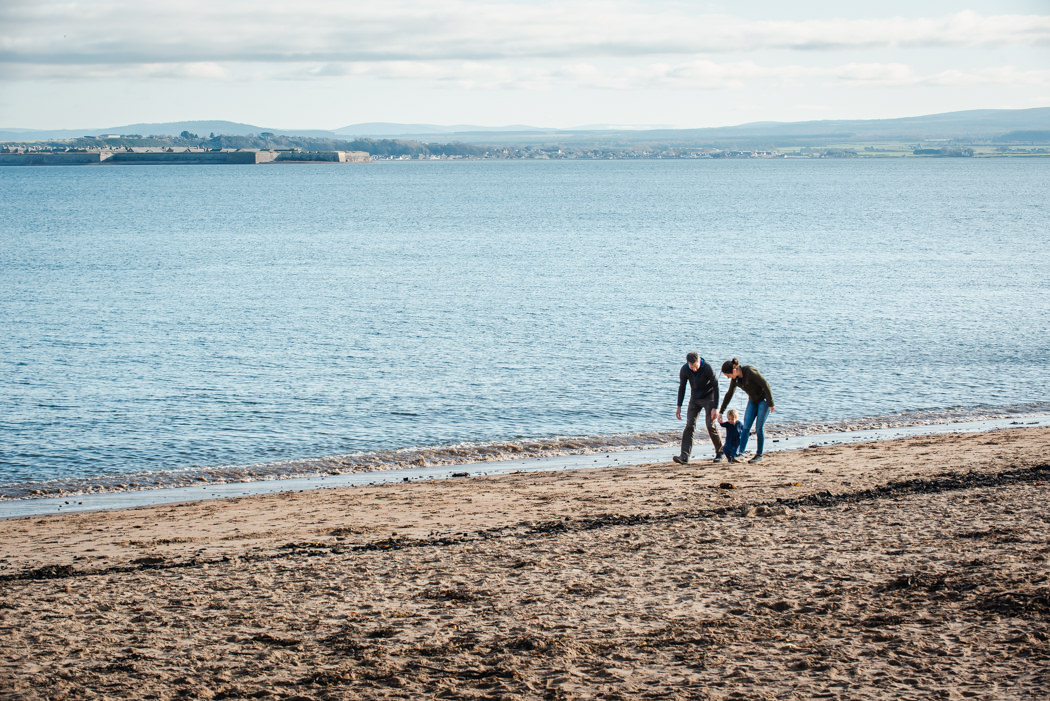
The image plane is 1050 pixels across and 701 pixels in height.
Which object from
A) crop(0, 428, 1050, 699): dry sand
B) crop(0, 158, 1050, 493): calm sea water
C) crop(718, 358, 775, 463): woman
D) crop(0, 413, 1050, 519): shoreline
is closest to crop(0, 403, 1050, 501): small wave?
crop(0, 413, 1050, 519): shoreline

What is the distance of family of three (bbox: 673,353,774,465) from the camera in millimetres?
15188

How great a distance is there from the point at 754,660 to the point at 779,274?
44144 mm

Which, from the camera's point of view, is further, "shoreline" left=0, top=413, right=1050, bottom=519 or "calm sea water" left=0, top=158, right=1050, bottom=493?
"calm sea water" left=0, top=158, right=1050, bottom=493

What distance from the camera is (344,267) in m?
54.6

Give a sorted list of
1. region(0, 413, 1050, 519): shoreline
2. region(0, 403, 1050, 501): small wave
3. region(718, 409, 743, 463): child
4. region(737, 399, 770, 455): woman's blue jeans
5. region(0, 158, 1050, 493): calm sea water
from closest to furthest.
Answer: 1. region(737, 399, 770, 455): woman's blue jeans
2. region(0, 413, 1050, 519): shoreline
3. region(718, 409, 743, 463): child
4. region(0, 403, 1050, 501): small wave
5. region(0, 158, 1050, 493): calm sea water

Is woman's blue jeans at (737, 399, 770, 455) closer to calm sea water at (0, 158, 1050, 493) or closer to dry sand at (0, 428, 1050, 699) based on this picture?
dry sand at (0, 428, 1050, 699)

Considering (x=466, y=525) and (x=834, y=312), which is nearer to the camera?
(x=466, y=525)

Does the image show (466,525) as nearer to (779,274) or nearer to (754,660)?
(754,660)

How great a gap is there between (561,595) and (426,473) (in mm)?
8640

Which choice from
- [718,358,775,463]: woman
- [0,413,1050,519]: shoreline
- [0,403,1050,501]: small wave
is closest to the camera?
[718,358,775,463]: woman

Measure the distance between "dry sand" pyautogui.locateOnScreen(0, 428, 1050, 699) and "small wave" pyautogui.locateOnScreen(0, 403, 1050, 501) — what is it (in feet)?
9.80

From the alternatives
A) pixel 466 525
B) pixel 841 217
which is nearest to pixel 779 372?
pixel 466 525

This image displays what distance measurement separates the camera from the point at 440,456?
62.2 feet

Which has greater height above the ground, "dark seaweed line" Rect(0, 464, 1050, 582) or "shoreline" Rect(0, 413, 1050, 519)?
"dark seaweed line" Rect(0, 464, 1050, 582)
